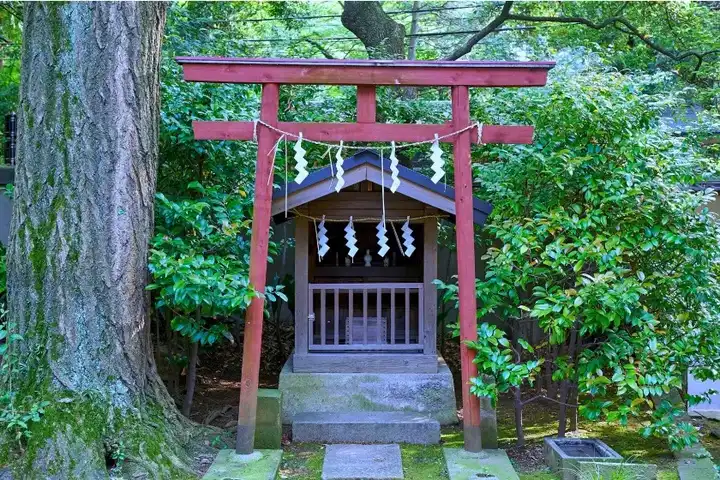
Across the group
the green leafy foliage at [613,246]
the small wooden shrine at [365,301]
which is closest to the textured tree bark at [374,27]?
the small wooden shrine at [365,301]

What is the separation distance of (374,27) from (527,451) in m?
8.42

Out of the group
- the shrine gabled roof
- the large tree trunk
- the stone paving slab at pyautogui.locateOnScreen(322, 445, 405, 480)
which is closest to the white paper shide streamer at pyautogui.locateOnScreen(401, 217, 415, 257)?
the shrine gabled roof

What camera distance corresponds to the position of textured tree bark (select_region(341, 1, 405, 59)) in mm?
11852

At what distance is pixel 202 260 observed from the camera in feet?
17.6

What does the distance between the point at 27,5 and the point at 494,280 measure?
4.59m

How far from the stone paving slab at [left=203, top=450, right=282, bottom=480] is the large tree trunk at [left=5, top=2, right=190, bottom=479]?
28 centimetres

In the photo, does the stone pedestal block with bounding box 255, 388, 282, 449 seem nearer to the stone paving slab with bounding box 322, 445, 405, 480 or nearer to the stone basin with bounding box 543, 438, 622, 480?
the stone paving slab with bounding box 322, 445, 405, 480

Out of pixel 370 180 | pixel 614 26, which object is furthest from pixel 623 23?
pixel 370 180

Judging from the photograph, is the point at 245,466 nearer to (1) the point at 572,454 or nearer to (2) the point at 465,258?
(2) the point at 465,258

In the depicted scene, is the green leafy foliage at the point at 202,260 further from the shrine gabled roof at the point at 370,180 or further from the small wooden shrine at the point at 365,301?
the small wooden shrine at the point at 365,301

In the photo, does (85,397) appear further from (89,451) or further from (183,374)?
(183,374)

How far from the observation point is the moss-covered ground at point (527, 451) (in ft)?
18.3

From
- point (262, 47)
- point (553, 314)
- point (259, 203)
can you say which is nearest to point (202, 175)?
point (259, 203)

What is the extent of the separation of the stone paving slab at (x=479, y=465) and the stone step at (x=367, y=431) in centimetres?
56
